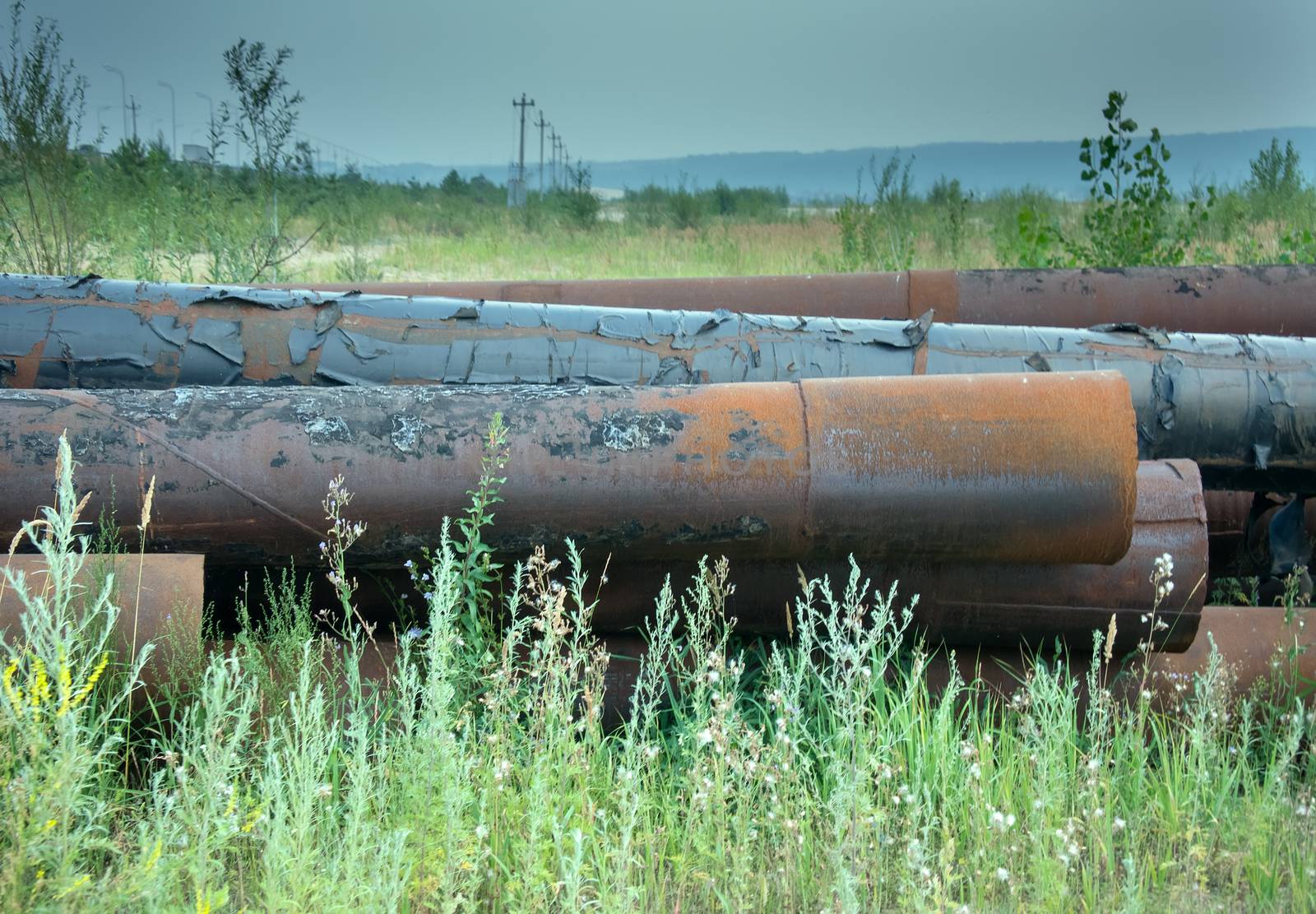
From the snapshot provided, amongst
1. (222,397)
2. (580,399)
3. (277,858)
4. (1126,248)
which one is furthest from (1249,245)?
(277,858)

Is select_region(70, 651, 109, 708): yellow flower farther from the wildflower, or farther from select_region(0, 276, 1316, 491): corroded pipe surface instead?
select_region(0, 276, 1316, 491): corroded pipe surface

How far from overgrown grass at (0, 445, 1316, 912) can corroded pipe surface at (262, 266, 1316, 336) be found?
2390mm

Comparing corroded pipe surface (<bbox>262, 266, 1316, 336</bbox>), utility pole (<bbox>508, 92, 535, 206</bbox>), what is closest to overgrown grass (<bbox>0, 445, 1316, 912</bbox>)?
corroded pipe surface (<bbox>262, 266, 1316, 336</bbox>)

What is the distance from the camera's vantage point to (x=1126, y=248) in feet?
24.8

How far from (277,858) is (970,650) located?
6.04ft

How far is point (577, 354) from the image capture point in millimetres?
3512

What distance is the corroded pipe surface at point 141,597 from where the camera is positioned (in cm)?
225

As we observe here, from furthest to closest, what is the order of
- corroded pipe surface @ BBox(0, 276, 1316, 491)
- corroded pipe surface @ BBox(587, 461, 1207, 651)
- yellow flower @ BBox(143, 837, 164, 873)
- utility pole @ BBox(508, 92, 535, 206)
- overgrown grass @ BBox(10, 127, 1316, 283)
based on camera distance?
1. utility pole @ BBox(508, 92, 535, 206)
2. overgrown grass @ BBox(10, 127, 1316, 283)
3. corroded pipe surface @ BBox(0, 276, 1316, 491)
4. corroded pipe surface @ BBox(587, 461, 1207, 651)
5. yellow flower @ BBox(143, 837, 164, 873)

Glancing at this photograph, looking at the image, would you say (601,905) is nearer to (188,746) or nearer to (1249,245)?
(188,746)

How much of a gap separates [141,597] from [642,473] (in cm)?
111

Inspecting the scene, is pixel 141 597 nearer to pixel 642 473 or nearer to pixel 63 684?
pixel 63 684

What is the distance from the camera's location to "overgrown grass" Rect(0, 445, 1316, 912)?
182cm

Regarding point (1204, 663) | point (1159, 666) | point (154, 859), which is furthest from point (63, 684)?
point (1204, 663)

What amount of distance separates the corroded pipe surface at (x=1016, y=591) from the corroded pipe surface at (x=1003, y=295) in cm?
207
